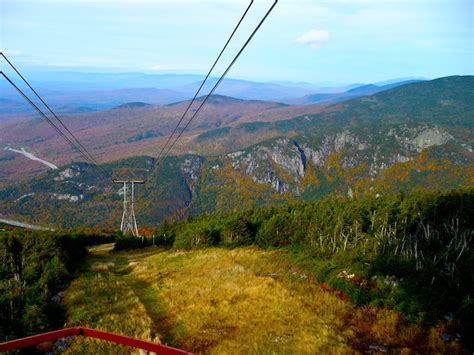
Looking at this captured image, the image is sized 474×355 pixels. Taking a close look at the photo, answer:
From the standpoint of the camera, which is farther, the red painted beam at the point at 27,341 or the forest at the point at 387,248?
the forest at the point at 387,248

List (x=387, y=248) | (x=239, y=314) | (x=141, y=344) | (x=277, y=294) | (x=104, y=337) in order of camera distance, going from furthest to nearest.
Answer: (x=387, y=248) < (x=277, y=294) < (x=239, y=314) < (x=104, y=337) < (x=141, y=344)

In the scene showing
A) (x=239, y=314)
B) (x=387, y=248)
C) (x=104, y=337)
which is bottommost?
(x=387, y=248)

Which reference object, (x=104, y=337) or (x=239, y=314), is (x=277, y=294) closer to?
(x=239, y=314)

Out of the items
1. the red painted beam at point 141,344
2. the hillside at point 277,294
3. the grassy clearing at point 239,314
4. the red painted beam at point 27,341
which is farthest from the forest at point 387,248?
the red painted beam at point 27,341

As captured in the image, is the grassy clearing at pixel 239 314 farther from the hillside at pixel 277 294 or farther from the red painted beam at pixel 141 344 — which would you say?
the red painted beam at pixel 141 344

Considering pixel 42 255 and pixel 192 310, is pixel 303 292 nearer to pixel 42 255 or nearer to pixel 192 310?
pixel 192 310

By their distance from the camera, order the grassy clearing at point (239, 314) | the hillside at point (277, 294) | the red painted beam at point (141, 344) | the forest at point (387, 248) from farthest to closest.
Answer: the forest at point (387, 248) → the hillside at point (277, 294) → the grassy clearing at point (239, 314) → the red painted beam at point (141, 344)

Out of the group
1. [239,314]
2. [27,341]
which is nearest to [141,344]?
[27,341]

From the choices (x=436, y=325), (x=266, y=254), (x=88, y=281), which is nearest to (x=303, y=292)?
(x=436, y=325)
